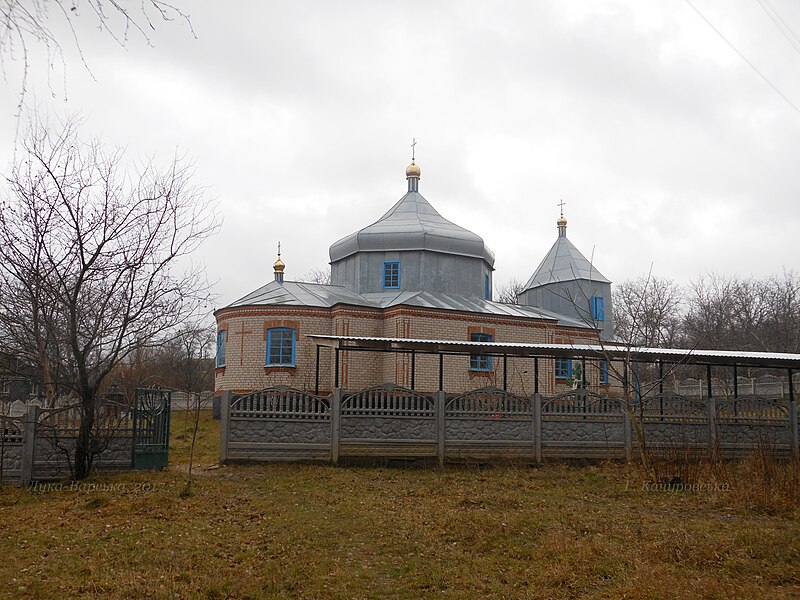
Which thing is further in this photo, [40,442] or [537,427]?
[537,427]

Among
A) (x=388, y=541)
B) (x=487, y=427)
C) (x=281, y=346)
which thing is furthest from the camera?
(x=281, y=346)

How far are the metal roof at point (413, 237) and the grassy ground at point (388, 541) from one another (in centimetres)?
1726

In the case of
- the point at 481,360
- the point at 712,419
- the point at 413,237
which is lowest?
the point at 712,419

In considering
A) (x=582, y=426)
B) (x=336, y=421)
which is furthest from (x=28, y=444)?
(x=582, y=426)

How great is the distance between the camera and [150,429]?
40.5ft

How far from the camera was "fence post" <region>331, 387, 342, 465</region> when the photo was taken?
509 inches

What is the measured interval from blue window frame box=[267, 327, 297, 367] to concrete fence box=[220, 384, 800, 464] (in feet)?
37.1

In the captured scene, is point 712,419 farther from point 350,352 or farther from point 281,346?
point 281,346

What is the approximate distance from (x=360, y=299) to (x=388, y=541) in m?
19.7

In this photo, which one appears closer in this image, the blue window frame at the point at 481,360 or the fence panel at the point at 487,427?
the fence panel at the point at 487,427

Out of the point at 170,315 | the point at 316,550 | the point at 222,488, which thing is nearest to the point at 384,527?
the point at 316,550

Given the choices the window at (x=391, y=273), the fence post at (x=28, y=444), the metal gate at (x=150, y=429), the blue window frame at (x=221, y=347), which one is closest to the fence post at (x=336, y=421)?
the metal gate at (x=150, y=429)

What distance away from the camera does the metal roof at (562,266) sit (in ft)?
111

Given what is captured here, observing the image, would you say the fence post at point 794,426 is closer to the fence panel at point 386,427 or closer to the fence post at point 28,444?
the fence panel at point 386,427
